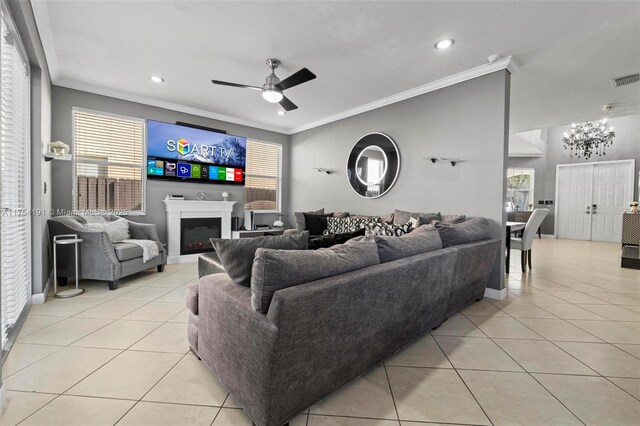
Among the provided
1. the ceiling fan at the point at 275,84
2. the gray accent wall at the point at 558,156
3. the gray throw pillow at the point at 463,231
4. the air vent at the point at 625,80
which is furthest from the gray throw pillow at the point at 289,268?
the gray accent wall at the point at 558,156

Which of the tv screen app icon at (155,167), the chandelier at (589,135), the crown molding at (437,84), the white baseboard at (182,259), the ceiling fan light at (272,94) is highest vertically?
the chandelier at (589,135)

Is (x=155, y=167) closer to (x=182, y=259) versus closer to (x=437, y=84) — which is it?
(x=182, y=259)

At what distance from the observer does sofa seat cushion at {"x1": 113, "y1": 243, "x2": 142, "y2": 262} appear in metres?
3.46

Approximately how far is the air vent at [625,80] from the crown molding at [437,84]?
1533 millimetres

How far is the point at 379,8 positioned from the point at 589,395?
2.99 m

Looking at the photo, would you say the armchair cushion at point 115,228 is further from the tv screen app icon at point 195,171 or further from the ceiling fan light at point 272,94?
the ceiling fan light at point 272,94

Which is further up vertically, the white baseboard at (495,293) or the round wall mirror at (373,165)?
the round wall mirror at (373,165)

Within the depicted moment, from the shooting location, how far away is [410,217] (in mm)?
3797

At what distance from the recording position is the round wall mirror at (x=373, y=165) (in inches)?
173

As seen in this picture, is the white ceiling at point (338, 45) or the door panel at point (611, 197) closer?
the white ceiling at point (338, 45)

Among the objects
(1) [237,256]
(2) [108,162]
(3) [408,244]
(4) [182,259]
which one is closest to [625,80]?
(3) [408,244]

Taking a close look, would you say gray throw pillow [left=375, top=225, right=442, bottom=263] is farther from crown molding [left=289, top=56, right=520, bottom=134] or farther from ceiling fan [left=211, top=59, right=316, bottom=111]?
crown molding [left=289, top=56, right=520, bottom=134]

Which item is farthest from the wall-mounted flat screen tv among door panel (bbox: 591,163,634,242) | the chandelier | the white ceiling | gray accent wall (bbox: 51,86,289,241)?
door panel (bbox: 591,163,634,242)

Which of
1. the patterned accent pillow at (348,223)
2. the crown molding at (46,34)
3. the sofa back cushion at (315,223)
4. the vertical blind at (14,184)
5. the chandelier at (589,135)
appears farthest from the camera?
the chandelier at (589,135)
